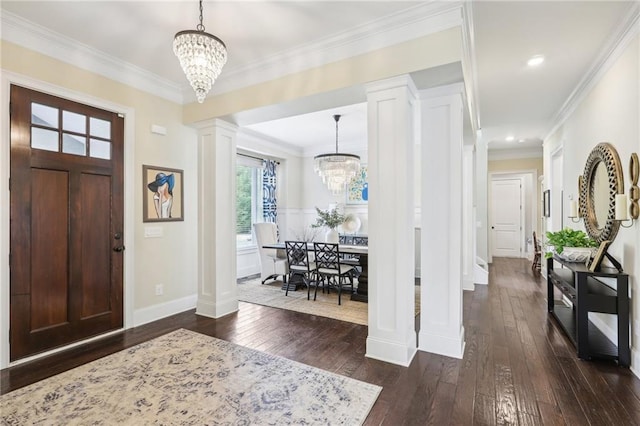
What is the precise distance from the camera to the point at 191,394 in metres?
2.17

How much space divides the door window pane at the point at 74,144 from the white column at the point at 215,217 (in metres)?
1.19

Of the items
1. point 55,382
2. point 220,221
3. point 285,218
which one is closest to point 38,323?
point 55,382

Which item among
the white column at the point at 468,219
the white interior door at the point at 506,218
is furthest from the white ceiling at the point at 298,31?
Answer: the white interior door at the point at 506,218

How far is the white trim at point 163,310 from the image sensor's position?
356cm

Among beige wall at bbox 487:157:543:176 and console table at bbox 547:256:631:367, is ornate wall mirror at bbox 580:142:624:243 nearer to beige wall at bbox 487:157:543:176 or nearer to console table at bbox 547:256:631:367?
console table at bbox 547:256:631:367

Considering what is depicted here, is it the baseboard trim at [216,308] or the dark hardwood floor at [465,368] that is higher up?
the baseboard trim at [216,308]

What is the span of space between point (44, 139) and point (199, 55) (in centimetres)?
184

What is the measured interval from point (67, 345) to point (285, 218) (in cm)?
468

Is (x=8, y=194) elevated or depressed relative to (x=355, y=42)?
depressed

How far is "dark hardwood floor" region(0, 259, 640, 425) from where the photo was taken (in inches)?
78.4

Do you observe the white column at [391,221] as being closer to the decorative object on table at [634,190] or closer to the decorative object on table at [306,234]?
the decorative object on table at [634,190]

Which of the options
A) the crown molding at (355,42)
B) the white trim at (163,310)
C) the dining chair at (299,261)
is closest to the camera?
the crown molding at (355,42)

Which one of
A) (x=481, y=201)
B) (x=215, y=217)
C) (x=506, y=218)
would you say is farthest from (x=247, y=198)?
(x=506, y=218)

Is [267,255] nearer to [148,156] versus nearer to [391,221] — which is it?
[148,156]
